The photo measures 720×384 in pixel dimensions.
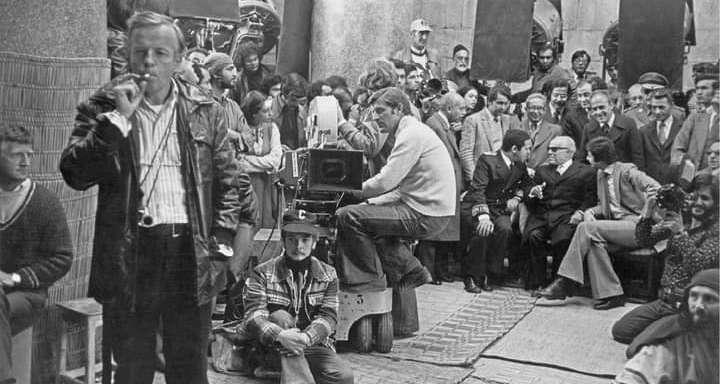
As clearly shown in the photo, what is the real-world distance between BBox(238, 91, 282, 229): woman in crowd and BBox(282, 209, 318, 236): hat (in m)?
0.19

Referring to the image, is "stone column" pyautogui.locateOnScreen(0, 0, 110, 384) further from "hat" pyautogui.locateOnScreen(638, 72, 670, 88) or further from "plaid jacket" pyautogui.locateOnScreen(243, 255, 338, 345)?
→ "hat" pyautogui.locateOnScreen(638, 72, 670, 88)

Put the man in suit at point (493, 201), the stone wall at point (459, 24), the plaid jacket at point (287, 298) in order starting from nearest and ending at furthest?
the stone wall at point (459, 24), the plaid jacket at point (287, 298), the man in suit at point (493, 201)

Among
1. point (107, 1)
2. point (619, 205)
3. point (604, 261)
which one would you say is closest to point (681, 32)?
point (619, 205)

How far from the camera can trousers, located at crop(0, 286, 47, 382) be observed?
10.5 ft

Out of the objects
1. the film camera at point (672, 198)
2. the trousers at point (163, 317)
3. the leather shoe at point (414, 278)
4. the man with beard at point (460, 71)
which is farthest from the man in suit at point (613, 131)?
the man with beard at point (460, 71)

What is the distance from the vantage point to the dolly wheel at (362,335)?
4469 mm

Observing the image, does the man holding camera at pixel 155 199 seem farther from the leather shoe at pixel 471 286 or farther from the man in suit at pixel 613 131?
the leather shoe at pixel 471 286

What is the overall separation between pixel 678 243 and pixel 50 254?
2.05 m

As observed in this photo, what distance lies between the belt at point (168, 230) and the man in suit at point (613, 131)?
173 cm

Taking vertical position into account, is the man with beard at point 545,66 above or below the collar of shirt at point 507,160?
above

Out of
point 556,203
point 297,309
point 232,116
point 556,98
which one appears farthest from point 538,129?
point 232,116

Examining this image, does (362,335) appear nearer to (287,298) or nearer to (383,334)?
(383,334)

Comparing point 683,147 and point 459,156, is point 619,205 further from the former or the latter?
point 459,156

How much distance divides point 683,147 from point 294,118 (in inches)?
82.8
